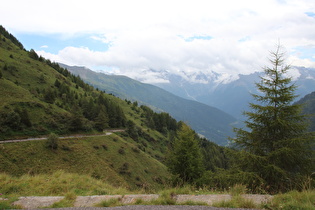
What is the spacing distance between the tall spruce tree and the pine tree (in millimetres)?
9958

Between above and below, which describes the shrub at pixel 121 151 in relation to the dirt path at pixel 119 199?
below

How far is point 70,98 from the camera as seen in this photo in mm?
77625

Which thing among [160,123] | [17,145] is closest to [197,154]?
[17,145]

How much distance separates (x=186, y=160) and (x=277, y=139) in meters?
12.7

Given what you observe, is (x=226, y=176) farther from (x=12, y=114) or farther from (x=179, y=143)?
(x=12, y=114)

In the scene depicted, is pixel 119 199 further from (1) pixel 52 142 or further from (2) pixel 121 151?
(2) pixel 121 151

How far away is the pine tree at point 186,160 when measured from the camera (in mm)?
24500

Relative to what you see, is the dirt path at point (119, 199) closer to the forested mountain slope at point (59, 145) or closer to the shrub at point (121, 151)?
the forested mountain slope at point (59, 145)

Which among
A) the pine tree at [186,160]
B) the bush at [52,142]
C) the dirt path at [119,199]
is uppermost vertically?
the dirt path at [119,199]

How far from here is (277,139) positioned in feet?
47.5

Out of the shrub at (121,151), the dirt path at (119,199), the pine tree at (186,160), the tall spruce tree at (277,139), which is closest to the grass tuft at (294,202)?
the dirt path at (119,199)

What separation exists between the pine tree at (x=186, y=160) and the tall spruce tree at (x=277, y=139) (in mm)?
9958

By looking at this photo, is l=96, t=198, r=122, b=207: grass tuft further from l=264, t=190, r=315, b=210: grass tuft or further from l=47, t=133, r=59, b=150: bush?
l=47, t=133, r=59, b=150: bush

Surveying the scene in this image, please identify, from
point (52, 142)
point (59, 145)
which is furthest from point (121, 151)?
point (52, 142)
